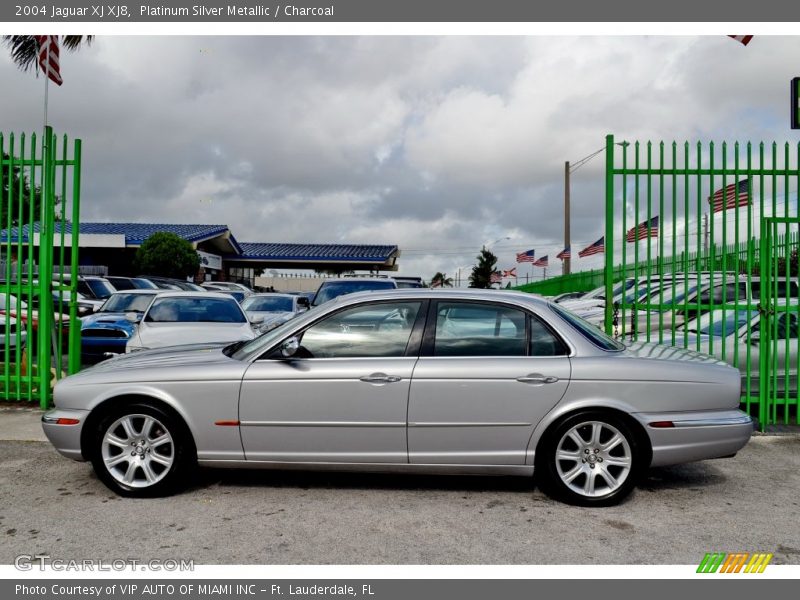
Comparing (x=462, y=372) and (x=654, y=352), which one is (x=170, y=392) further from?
(x=654, y=352)

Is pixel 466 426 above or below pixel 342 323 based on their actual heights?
below

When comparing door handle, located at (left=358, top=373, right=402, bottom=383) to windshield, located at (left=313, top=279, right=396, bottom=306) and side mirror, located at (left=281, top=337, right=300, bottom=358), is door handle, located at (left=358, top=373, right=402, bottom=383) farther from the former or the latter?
windshield, located at (left=313, top=279, right=396, bottom=306)

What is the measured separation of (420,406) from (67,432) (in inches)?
98.8

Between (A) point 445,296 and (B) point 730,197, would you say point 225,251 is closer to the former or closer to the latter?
(B) point 730,197

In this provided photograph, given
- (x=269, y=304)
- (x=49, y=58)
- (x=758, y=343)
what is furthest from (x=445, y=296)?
(x=269, y=304)

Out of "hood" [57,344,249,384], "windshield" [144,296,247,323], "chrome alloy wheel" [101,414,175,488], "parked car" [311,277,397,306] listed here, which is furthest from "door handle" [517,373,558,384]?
"parked car" [311,277,397,306]

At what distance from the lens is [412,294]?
196 inches

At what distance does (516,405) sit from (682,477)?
6.03 ft

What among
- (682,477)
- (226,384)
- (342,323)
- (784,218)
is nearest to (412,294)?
(342,323)

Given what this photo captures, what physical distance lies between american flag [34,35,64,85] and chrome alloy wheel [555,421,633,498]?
9581 mm

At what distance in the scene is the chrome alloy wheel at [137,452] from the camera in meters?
4.74

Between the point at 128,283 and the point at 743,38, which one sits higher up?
the point at 743,38

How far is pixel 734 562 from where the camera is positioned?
3.79 meters

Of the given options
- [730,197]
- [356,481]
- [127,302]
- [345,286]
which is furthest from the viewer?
[127,302]
